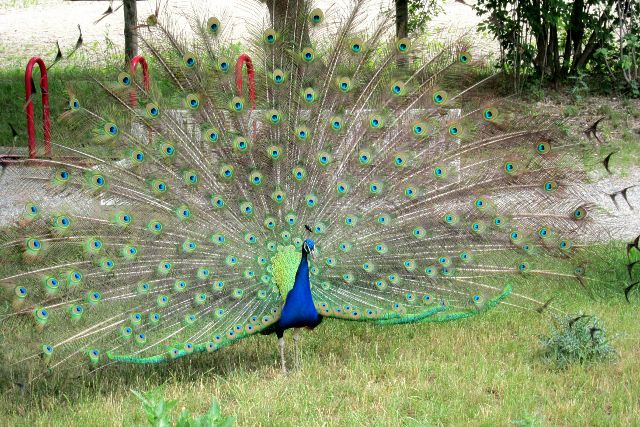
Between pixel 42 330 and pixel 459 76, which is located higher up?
pixel 459 76

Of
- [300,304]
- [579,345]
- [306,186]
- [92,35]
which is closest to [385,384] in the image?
[300,304]

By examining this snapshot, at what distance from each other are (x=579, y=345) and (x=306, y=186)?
187 cm

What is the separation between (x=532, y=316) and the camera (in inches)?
258

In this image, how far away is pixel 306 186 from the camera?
5.81 meters

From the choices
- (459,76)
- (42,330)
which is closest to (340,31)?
(459,76)

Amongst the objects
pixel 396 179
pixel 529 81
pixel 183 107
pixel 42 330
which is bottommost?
pixel 42 330

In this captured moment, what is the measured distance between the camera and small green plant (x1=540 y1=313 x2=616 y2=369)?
5.53 metres

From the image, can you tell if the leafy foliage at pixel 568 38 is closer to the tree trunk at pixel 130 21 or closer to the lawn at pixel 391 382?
the tree trunk at pixel 130 21

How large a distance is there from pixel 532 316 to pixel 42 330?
3283 millimetres

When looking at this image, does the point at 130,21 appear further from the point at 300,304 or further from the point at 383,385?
the point at 383,385

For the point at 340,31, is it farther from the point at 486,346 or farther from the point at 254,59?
the point at 486,346

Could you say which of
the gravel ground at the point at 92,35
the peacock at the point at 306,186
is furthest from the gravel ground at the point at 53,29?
the peacock at the point at 306,186

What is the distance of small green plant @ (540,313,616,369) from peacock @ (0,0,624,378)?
288mm

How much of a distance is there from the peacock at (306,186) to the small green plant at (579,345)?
0.95 feet
